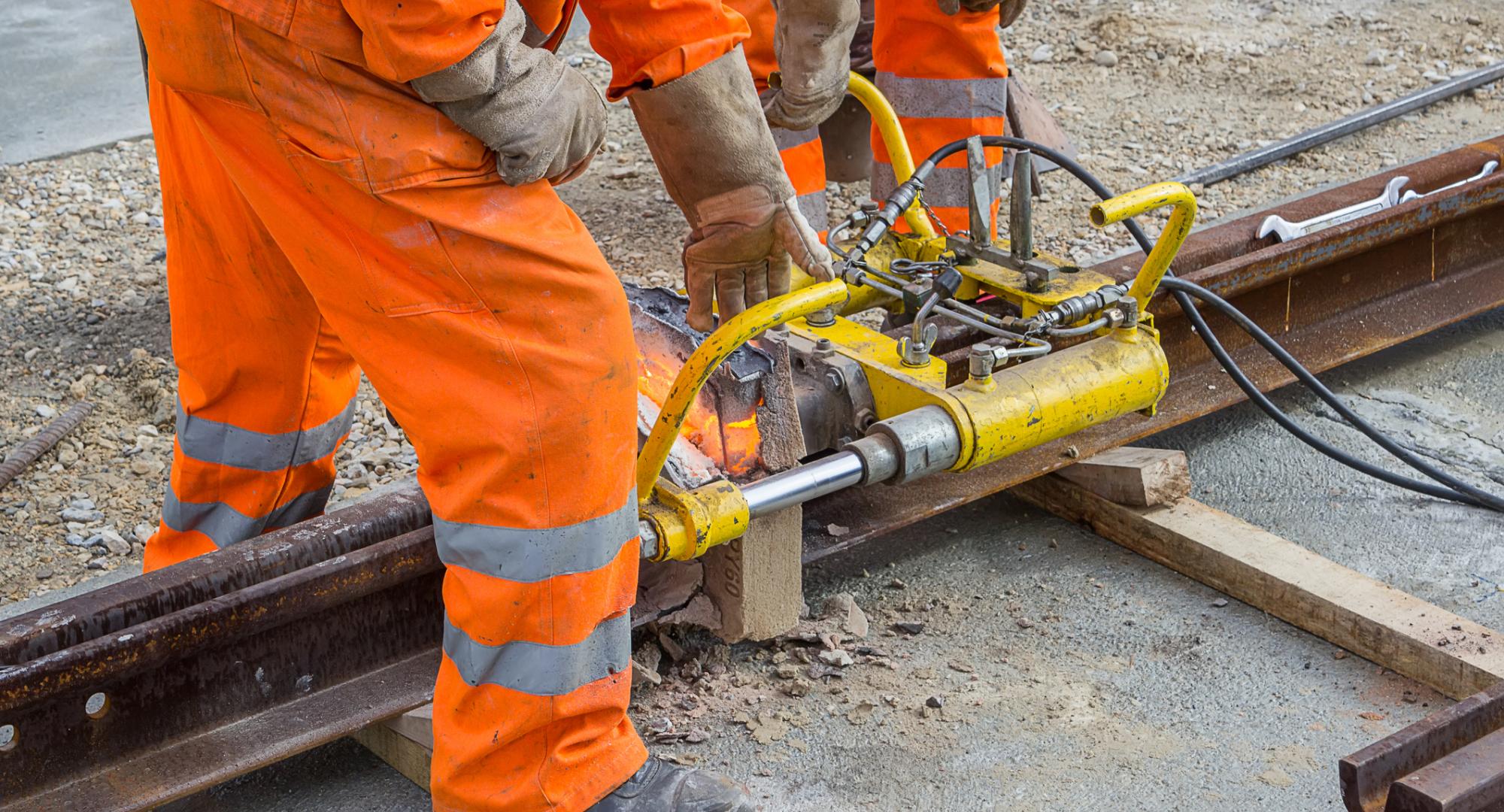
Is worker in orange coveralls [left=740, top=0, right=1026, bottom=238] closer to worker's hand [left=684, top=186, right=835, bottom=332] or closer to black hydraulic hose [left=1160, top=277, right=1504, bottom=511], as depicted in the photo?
black hydraulic hose [left=1160, top=277, right=1504, bottom=511]

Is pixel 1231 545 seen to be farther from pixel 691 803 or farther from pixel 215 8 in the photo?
pixel 215 8

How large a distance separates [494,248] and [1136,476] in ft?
5.79

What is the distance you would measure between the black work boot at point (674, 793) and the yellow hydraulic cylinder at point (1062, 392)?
0.82m

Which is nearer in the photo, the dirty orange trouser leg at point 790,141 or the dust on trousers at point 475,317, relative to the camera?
the dust on trousers at point 475,317

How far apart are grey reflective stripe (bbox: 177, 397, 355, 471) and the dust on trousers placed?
0.55 meters

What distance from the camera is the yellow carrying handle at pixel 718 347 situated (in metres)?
2.55

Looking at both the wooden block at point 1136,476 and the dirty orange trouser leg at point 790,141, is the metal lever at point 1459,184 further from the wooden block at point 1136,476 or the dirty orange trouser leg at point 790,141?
the dirty orange trouser leg at point 790,141

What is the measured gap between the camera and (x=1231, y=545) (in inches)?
127

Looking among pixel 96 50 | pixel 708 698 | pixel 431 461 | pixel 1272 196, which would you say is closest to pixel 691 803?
pixel 708 698

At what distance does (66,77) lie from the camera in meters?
7.14

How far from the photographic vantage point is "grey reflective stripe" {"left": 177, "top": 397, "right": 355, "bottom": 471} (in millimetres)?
2869

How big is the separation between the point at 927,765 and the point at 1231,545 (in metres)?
0.93

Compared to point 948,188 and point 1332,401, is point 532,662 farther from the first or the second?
point 948,188

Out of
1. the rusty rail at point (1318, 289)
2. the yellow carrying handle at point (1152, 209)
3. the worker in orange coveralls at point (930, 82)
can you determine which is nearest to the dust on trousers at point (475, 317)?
the yellow carrying handle at point (1152, 209)
